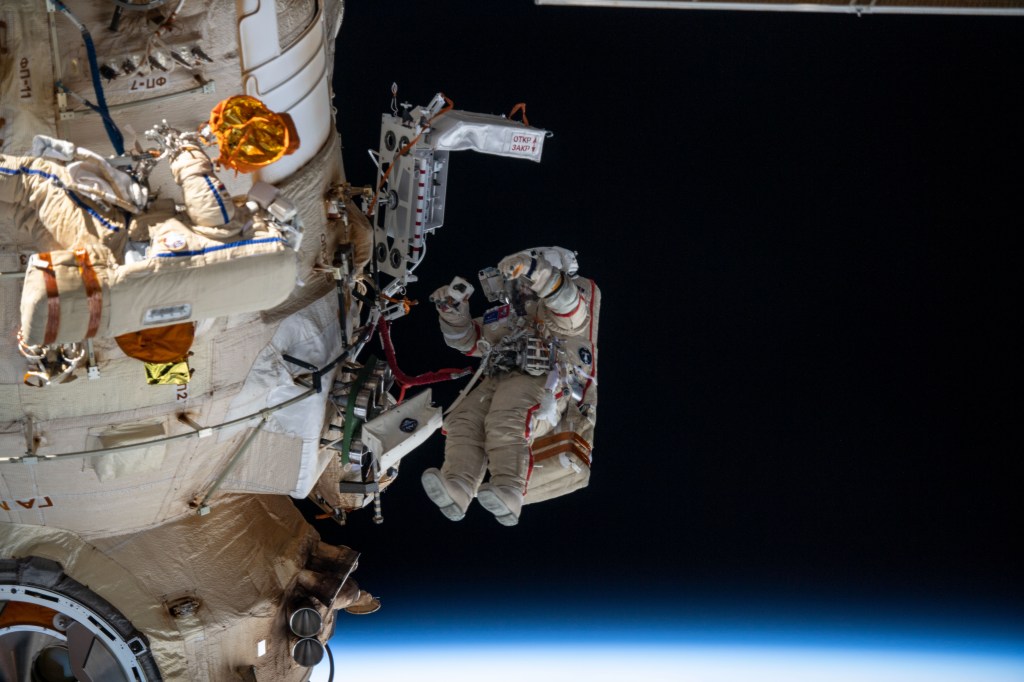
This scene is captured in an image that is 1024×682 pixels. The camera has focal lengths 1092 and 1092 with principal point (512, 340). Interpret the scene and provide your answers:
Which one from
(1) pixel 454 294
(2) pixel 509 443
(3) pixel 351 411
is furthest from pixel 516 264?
(3) pixel 351 411

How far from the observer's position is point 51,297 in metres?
2.85

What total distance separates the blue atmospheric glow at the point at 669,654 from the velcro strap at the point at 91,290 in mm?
4102

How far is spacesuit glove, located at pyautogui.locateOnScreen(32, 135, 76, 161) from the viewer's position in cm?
298

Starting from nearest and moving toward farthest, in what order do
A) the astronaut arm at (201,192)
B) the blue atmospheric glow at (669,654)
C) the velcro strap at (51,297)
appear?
the velcro strap at (51,297), the astronaut arm at (201,192), the blue atmospheric glow at (669,654)

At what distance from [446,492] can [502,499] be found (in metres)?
0.21

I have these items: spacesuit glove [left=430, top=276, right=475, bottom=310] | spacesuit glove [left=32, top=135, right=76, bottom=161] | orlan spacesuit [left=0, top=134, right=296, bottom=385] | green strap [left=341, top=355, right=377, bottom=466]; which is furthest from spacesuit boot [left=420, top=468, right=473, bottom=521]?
spacesuit glove [left=32, top=135, right=76, bottom=161]

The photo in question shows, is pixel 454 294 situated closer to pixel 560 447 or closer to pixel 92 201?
pixel 560 447

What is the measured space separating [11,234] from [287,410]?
1.18 metres

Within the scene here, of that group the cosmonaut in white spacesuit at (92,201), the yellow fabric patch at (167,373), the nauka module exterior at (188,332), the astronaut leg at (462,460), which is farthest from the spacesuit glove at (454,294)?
the cosmonaut in white spacesuit at (92,201)

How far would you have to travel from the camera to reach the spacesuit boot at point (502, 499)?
3992 mm

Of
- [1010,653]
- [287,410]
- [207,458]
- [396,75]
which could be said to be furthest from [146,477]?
[1010,653]

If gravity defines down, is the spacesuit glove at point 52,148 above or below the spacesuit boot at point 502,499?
above

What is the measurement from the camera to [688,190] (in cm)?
595

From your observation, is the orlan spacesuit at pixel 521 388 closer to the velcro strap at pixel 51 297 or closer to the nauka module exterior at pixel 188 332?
the nauka module exterior at pixel 188 332
